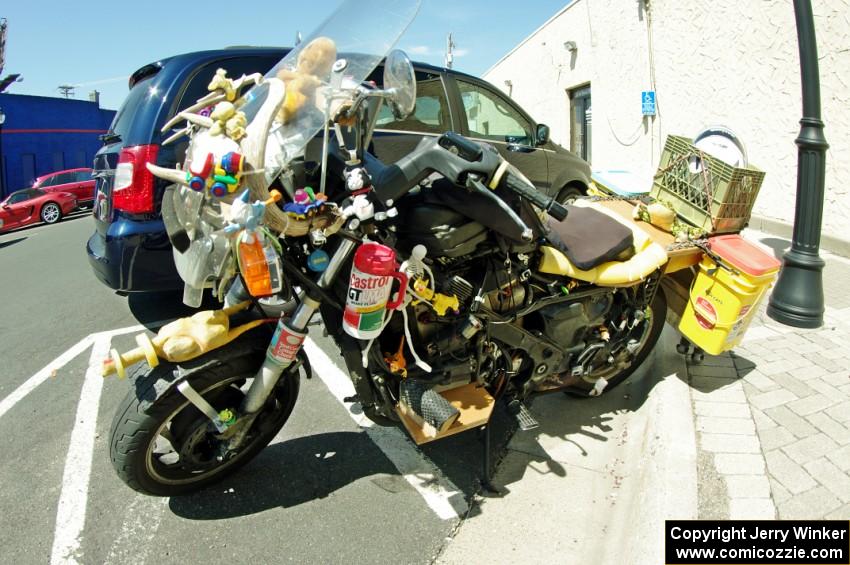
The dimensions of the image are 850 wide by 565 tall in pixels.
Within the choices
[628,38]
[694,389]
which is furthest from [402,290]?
[628,38]

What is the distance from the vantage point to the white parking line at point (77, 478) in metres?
2.33

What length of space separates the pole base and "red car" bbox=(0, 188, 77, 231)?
18.5 metres

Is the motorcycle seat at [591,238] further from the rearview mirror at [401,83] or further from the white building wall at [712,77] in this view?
the white building wall at [712,77]

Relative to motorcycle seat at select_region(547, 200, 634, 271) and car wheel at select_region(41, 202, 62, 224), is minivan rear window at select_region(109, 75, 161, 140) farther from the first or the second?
car wheel at select_region(41, 202, 62, 224)

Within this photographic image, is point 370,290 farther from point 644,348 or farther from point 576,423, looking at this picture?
point 644,348

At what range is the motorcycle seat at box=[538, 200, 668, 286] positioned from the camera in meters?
2.71

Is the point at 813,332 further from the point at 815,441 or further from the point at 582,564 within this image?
the point at 582,564

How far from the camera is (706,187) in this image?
3.29m

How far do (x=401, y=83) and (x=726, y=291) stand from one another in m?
2.32

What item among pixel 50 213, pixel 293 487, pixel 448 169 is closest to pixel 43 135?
Answer: pixel 50 213

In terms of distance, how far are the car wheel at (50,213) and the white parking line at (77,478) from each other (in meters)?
15.8

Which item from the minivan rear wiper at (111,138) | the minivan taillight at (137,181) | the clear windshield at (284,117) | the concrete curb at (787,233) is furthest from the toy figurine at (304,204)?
the concrete curb at (787,233)

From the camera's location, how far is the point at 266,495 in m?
2.62

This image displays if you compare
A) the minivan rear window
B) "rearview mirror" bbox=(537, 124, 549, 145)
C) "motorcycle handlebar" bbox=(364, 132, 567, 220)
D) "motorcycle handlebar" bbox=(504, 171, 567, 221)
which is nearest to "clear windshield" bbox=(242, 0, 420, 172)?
"motorcycle handlebar" bbox=(364, 132, 567, 220)
